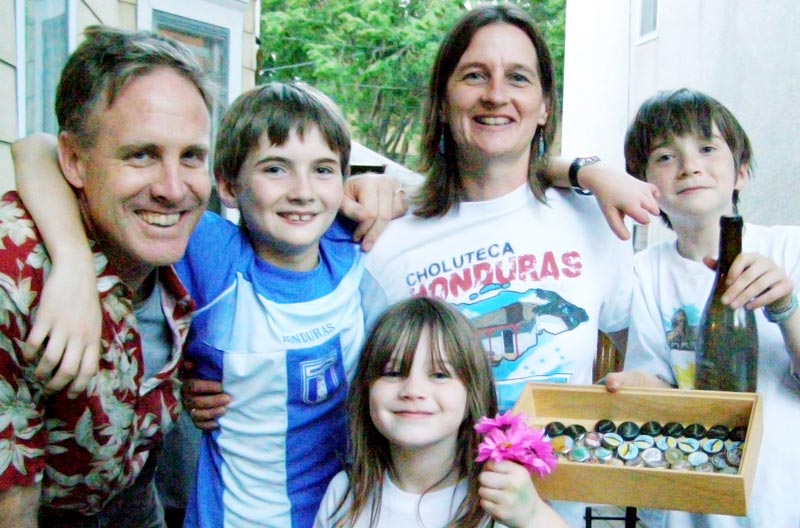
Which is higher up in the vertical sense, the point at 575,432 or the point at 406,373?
the point at 406,373

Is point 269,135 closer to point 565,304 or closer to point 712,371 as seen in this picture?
point 565,304

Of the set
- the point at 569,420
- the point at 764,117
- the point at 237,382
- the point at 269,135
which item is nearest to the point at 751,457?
the point at 569,420

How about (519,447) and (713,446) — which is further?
(713,446)

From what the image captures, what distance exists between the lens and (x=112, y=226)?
5.20 feet

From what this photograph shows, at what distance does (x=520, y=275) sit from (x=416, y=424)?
0.50 meters

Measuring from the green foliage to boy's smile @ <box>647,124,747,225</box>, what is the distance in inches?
658

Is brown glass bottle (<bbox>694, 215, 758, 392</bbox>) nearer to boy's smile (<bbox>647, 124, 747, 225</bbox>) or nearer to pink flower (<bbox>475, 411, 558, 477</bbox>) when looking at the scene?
boy's smile (<bbox>647, 124, 747, 225</bbox>)

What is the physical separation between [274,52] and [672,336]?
19.0 meters

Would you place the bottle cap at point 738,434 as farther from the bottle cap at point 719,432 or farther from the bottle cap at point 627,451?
the bottle cap at point 627,451

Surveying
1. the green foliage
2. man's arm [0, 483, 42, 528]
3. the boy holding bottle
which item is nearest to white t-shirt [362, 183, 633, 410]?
the boy holding bottle

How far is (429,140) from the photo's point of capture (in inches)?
88.0

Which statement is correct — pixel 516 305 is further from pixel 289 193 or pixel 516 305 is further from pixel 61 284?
pixel 61 284

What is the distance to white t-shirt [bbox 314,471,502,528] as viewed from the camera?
1.72 metres

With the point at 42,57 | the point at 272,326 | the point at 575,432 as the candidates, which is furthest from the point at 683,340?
the point at 42,57
